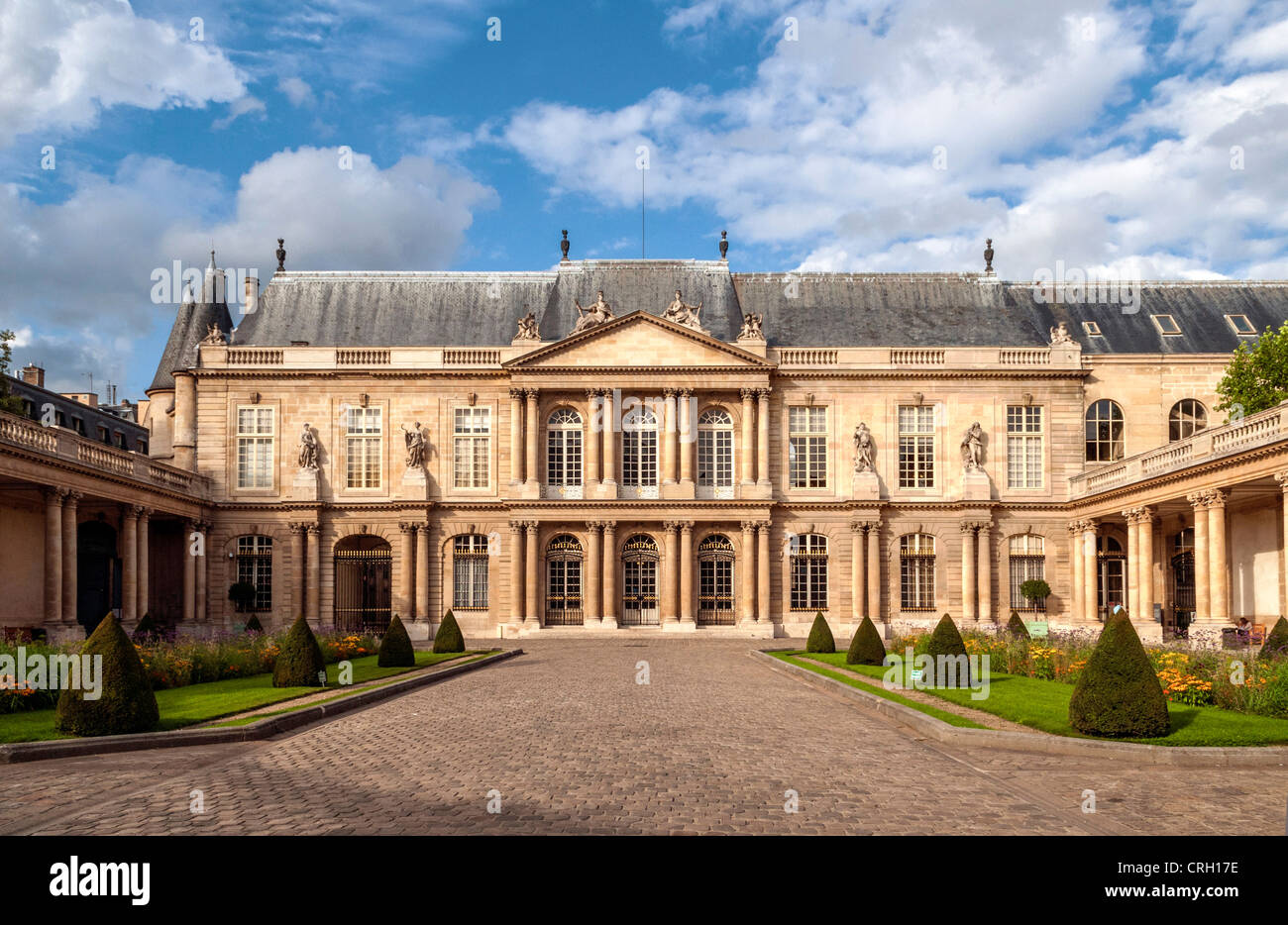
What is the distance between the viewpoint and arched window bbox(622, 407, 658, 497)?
139ft

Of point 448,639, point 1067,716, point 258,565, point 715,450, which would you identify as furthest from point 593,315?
point 1067,716

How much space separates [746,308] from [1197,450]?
20178mm

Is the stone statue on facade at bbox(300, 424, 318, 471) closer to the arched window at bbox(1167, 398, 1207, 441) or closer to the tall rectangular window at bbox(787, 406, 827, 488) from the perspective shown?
the tall rectangular window at bbox(787, 406, 827, 488)

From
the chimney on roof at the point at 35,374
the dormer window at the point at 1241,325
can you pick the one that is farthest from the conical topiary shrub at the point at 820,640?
the chimney on roof at the point at 35,374

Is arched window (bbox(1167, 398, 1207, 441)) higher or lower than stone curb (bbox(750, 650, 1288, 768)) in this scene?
higher

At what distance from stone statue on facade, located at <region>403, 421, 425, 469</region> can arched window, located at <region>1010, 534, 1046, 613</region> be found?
24190 millimetres

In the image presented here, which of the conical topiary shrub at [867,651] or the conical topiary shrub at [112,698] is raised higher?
the conical topiary shrub at [112,698]

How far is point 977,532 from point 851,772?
1278 inches

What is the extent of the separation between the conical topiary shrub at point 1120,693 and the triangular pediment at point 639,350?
1136 inches

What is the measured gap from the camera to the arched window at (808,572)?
42.4 meters

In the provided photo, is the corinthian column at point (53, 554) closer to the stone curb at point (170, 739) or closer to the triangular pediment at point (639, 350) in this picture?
the stone curb at point (170, 739)

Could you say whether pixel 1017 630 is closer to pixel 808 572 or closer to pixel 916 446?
pixel 808 572

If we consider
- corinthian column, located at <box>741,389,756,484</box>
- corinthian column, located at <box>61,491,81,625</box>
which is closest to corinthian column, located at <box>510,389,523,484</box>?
corinthian column, located at <box>741,389,756,484</box>
